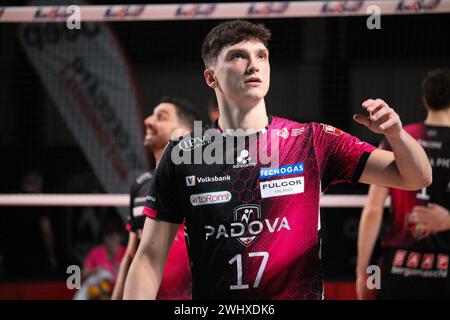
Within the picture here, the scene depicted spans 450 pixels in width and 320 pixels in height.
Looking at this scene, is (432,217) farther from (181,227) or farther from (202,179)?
(202,179)

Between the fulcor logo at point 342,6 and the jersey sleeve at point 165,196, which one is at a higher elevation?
the fulcor logo at point 342,6

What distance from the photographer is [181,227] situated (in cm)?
550

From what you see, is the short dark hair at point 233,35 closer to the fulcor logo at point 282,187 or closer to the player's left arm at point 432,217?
the fulcor logo at point 282,187

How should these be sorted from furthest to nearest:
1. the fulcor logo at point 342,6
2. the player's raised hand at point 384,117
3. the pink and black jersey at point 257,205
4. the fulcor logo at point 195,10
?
the fulcor logo at point 195,10, the fulcor logo at point 342,6, the pink and black jersey at point 257,205, the player's raised hand at point 384,117

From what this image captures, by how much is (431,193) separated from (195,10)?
2.38 metres

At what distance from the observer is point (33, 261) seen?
9914mm

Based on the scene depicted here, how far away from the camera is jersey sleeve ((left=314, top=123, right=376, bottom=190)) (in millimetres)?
3318

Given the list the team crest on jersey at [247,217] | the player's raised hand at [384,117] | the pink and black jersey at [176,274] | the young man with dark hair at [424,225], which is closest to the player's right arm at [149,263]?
the team crest on jersey at [247,217]

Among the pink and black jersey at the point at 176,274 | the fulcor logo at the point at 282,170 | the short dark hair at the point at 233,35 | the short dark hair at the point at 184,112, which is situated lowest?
the pink and black jersey at the point at 176,274

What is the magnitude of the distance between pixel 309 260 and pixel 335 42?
8.19 metres

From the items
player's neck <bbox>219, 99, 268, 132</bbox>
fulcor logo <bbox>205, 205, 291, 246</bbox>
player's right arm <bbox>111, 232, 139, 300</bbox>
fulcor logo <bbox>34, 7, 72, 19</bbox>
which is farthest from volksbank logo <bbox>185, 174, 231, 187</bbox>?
fulcor logo <bbox>34, 7, 72, 19</bbox>

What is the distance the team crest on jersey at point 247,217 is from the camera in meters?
3.29

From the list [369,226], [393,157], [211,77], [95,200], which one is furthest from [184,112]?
[393,157]

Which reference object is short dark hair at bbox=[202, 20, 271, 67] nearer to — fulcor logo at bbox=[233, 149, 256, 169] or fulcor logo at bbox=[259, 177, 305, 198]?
fulcor logo at bbox=[233, 149, 256, 169]
